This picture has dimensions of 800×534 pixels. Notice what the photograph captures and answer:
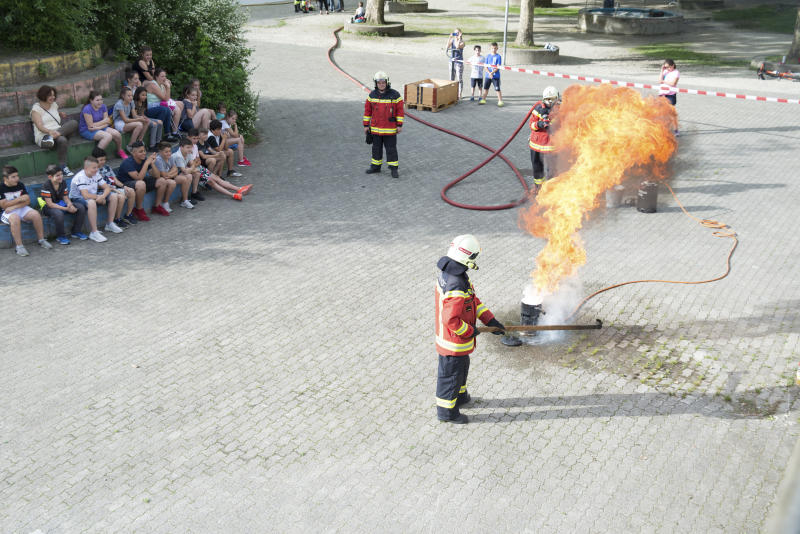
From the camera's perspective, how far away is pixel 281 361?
7.98 metres

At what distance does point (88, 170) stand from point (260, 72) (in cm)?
1228

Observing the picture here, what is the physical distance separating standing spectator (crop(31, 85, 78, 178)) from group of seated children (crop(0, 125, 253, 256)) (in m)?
0.66

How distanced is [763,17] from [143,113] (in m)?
33.6

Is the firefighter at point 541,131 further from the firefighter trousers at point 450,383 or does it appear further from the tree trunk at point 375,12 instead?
the tree trunk at point 375,12

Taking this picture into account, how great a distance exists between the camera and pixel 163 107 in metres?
13.3

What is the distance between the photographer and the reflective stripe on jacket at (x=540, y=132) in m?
12.7

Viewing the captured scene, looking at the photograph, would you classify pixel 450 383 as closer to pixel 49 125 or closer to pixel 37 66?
pixel 49 125

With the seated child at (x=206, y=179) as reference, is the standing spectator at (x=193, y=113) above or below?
above

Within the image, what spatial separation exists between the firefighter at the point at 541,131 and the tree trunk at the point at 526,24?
13987mm

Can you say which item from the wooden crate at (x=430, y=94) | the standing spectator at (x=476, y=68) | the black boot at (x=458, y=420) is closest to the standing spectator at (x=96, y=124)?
the black boot at (x=458, y=420)

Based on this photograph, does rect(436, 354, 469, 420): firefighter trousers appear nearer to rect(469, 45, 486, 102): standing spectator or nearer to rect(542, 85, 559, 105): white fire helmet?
rect(542, 85, 559, 105): white fire helmet

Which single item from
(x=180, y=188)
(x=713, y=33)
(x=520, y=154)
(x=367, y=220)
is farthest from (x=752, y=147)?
(x=713, y=33)

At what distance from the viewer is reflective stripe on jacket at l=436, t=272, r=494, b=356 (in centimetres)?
670

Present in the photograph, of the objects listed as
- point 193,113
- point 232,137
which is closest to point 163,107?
point 193,113
